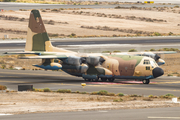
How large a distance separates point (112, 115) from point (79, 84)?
2114 cm

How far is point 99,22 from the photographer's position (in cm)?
13238

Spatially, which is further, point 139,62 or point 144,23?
point 144,23

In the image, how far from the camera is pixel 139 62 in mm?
45062

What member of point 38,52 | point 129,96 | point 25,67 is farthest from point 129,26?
point 129,96

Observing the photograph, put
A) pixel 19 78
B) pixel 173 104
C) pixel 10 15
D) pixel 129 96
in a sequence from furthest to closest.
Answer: pixel 10 15
pixel 19 78
pixel 129 96
pixel 173 104

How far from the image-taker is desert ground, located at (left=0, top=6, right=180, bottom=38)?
116062mm

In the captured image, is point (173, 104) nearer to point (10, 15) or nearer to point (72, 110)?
point (72, 110)

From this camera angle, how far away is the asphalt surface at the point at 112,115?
74.7 ft

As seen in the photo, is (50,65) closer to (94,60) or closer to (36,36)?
(94,60)

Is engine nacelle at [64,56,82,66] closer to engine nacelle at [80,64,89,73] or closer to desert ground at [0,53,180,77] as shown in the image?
engine nacelle at [80,64,89,73]

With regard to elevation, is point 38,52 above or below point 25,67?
above

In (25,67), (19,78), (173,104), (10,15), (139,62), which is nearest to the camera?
(173,104)

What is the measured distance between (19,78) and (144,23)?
89142 mm

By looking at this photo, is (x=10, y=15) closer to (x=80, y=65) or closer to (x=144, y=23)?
(x=144, y=23)
